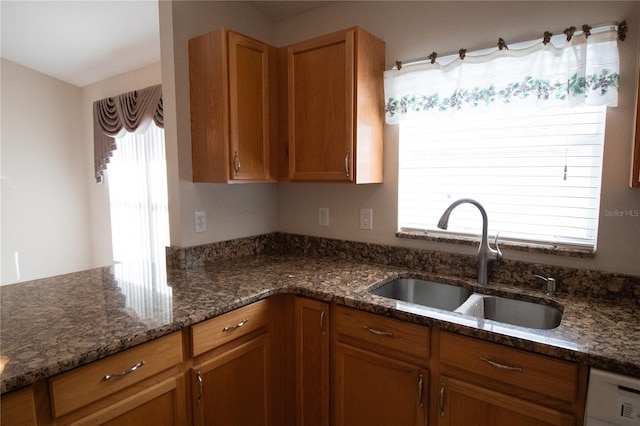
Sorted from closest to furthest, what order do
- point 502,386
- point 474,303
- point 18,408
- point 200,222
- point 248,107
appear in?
point 18,408, point 502,386, point 474,303, point 248,107, point 200,222

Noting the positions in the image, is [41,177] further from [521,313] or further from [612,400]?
[612,400]

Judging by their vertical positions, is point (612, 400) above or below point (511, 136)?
below

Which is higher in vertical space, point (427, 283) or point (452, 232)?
point (452, 232)

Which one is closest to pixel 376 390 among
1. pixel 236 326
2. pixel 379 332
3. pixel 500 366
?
pixel 379 332

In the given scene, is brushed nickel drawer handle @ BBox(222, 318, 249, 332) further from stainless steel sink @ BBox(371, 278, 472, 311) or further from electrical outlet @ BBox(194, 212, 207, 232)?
electrical outlet @ BBox(194, 212, 207, 232)

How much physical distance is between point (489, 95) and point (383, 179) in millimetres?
661

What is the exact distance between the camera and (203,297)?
1.55m

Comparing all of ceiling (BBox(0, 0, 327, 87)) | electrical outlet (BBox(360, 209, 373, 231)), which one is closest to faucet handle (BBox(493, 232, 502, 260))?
electrical outlet (BBox(360, 209, 373, 231))

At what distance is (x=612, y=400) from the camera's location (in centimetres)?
107

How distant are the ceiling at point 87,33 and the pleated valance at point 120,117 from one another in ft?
0.98

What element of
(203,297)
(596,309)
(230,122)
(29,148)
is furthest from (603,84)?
(29,148)

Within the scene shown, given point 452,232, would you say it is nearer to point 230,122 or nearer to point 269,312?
point 269,312

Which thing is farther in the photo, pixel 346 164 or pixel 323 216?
pixel 323 216

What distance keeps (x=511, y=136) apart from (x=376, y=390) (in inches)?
50.1
